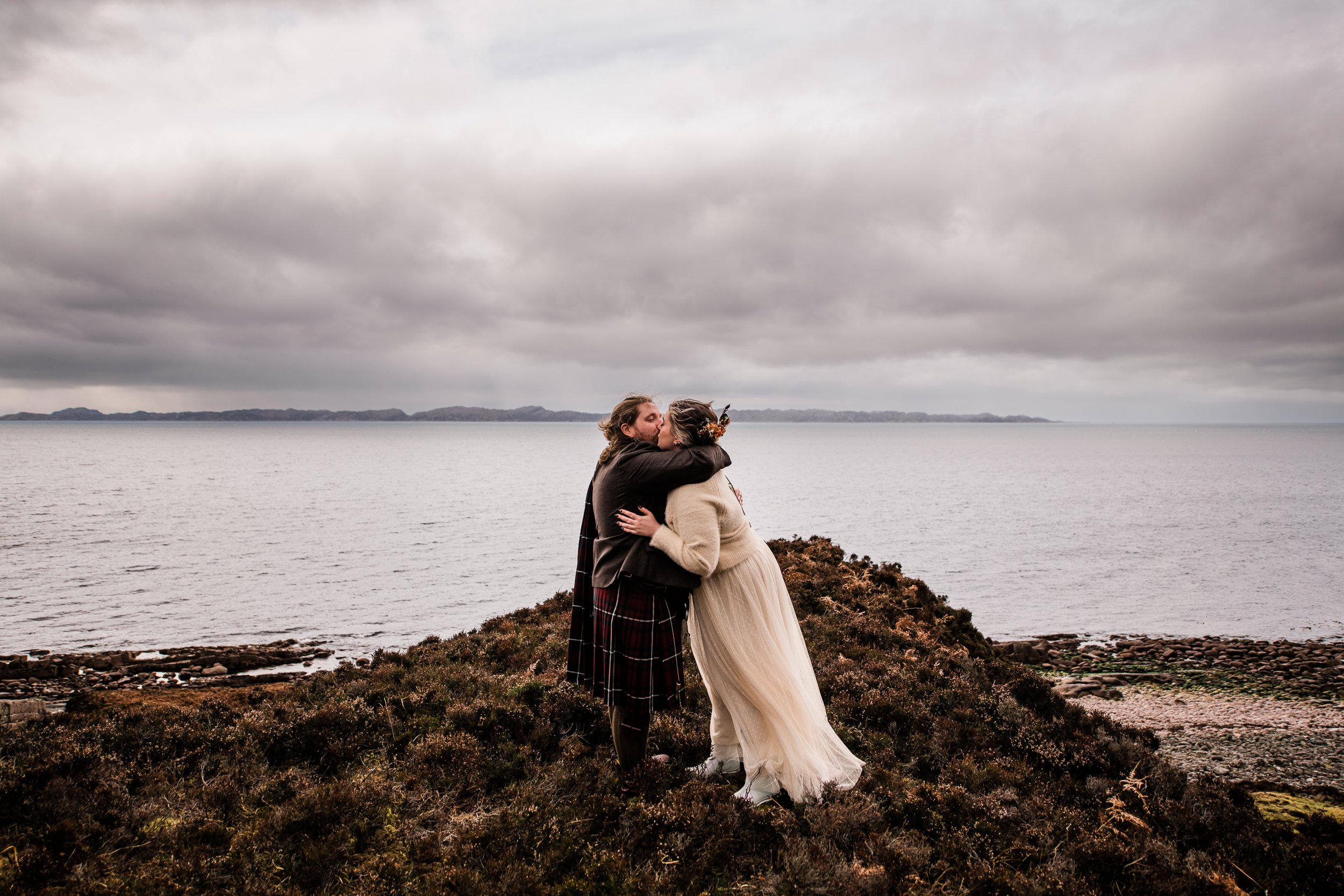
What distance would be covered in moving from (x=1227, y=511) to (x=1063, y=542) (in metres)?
24.5

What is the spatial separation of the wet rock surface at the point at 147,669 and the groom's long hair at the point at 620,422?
49.0 ft

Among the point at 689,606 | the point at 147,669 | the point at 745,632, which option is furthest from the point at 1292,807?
the point at 147,669

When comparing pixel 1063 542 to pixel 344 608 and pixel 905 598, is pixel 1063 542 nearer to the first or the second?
pixel 905 598

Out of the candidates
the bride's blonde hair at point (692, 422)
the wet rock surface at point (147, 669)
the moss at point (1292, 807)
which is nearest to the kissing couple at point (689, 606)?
the bride's blonde hair at point (692, 422)

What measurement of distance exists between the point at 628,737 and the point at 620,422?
277 cm

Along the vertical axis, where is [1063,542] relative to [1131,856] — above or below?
below

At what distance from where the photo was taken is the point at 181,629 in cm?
2317

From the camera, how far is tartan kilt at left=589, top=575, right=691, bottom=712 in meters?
5.65

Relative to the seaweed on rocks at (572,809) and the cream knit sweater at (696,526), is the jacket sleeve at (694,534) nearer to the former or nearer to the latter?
the cream knit sweater at (696,526)

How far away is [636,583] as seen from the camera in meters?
5.66

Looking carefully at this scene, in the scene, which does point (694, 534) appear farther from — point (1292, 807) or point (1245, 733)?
point (1245, 733)

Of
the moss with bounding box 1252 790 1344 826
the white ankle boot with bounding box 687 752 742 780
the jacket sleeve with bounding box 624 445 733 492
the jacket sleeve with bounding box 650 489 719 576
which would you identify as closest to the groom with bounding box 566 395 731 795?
the jacket sleeve with bounding box 624 445 733 492

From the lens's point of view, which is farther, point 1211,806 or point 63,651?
point 63,651

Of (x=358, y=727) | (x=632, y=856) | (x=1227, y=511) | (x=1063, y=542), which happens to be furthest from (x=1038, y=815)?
(x=1227, y=511)
